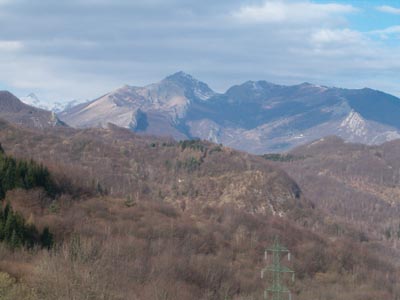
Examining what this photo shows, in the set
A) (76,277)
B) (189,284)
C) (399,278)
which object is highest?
(76,277)

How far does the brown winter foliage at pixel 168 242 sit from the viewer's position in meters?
37.7

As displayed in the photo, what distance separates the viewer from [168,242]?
234ft

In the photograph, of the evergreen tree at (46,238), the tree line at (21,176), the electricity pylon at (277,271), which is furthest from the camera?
the tree line at (21,176)

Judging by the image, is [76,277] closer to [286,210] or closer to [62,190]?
[62,190]

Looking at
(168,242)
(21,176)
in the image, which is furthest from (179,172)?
(21,176)

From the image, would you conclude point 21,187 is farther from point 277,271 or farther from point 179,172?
point 179,172

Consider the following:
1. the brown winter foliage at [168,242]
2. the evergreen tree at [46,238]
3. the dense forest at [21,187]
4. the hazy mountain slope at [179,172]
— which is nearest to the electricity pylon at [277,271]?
the brown winter foliage at [168,242]

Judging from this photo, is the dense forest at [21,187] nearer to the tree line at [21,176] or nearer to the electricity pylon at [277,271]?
the tree line at [21,176]

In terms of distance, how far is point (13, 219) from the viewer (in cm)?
5006

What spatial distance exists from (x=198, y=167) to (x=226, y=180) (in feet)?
40.0

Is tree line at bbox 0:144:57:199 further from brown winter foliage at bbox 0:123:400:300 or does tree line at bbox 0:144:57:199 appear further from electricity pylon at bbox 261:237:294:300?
electricity pylon at bbox 261:237:294:300

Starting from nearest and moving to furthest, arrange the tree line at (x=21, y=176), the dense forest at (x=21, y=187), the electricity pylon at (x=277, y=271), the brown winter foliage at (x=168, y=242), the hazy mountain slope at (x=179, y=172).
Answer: the brown winter foliage at (x=168, y=242)
the electricity pylon at (x=277, y=271)
the dense forest at (x=21, y=187)
the tree line at (x=21, y=176)
the hazy mountain slope at (x=179, y=172)

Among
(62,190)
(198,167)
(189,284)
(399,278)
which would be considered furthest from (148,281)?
(198,167)

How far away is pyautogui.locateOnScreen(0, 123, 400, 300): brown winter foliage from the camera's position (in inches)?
1485
